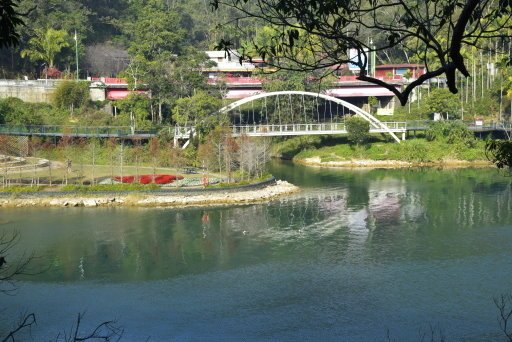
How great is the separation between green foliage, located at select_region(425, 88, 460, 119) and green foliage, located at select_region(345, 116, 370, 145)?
795cm

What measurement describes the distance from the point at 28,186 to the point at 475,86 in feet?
161

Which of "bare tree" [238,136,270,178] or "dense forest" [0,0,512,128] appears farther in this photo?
"dense forest" [0,0,512,128]

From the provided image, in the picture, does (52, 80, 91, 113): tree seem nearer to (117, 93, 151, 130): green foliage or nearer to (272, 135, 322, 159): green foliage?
(117, 93, 151, 130): green foliage

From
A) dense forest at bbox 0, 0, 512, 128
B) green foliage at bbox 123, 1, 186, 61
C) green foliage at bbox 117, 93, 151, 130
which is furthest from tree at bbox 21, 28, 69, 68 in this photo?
green foliage at bbox 117, 93, 151, 130

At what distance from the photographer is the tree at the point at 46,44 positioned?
71.2 meters

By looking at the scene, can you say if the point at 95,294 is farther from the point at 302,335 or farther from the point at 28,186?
the point at 28,186

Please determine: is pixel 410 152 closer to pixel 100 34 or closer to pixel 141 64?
pixel 141 64

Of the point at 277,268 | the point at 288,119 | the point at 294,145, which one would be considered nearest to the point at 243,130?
the point at 288,119

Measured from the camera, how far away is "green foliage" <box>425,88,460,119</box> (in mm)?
67000

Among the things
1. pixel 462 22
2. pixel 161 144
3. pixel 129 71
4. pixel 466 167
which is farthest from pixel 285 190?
pixel 462 22

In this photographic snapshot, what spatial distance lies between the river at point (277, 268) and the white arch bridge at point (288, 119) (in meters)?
17.0

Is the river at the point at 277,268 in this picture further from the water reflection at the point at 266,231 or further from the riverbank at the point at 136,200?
the riverbank at the point at 136,200

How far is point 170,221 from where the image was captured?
3897 cm

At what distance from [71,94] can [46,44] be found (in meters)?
8.46
